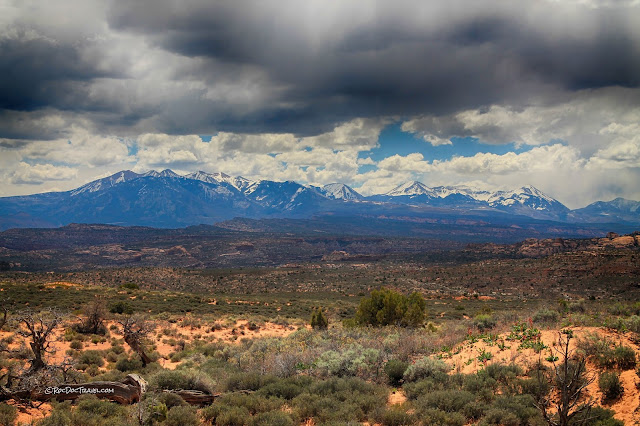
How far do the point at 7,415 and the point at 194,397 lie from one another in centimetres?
428

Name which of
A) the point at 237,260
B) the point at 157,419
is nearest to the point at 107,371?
the point at 157,419

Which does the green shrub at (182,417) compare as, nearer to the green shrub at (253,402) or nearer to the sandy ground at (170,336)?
the green shrub at (253,402)

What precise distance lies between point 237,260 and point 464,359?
14937 centimetres

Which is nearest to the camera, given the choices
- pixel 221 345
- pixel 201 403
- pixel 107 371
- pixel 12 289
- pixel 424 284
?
pixel 201 403

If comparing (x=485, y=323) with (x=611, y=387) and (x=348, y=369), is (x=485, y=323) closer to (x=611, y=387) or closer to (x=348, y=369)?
(x=348, y=369)

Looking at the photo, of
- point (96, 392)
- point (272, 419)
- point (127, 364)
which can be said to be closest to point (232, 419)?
point (272, 419)

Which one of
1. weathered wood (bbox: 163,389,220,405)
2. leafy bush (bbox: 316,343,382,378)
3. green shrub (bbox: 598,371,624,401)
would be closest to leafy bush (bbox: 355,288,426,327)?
leafy bush (bbox: 316,343,382,378)

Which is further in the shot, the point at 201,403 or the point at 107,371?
the point at 107,371

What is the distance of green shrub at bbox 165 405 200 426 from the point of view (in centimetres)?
884

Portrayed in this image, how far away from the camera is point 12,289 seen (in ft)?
117

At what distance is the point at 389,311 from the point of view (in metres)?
25.1

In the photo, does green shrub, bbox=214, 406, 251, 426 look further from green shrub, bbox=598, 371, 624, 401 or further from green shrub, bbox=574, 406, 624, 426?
green shrub, bbox=598, 371, 624, 401

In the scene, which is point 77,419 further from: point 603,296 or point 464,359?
point 603,296

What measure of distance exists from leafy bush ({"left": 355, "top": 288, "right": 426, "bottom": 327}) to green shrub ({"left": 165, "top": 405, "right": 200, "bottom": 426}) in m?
16.9
